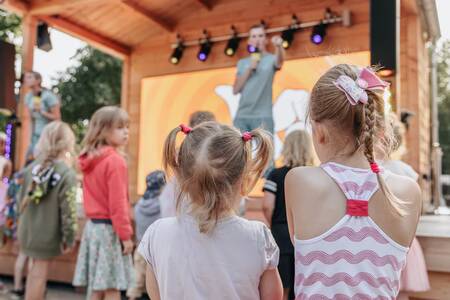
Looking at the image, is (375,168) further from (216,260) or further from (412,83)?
(412,83)

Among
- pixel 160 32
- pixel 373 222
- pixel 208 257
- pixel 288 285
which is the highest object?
pixel 160 32

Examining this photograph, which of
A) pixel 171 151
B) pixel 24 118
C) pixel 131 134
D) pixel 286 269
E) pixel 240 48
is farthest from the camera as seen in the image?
pixel 131 134

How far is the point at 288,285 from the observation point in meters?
2.77

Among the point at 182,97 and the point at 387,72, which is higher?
the point at 182,97

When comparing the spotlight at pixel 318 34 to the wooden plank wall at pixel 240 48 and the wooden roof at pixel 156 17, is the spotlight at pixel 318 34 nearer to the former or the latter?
the wooden plank wall at pixel 240 48

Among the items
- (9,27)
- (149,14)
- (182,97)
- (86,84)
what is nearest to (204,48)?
(182,97)

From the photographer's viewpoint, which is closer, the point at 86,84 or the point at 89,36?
the point at 89,36

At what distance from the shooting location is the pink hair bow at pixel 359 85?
1265 mm

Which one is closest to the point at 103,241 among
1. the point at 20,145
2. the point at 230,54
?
the point at 20,145

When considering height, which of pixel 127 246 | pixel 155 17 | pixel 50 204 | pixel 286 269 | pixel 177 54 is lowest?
pixel 286 269

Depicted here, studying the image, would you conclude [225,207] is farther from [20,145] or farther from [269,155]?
[20,145]

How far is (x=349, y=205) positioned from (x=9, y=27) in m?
15.8

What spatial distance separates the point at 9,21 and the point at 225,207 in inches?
609

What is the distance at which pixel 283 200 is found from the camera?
9.02ft
